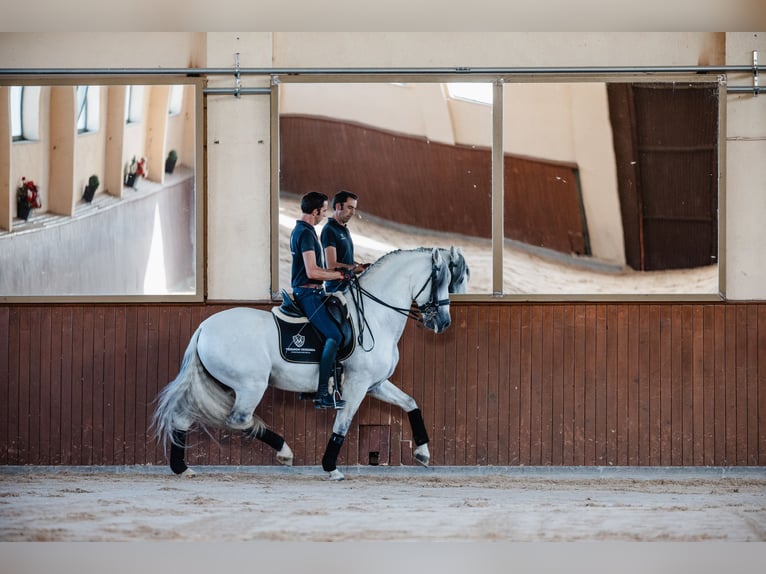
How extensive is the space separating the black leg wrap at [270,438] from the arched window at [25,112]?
8.67 feet

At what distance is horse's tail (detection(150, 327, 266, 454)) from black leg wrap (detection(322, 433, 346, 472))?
488mm

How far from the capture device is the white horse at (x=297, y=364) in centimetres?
702

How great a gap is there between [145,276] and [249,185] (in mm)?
987

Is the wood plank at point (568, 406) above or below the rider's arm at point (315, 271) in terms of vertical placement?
below

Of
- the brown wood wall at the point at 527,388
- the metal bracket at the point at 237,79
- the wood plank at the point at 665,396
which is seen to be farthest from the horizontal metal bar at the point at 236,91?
the wood plank at the point at 665,396

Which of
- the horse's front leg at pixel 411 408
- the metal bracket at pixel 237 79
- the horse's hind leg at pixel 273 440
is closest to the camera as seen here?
the horse's hind leg at pixel 273 440

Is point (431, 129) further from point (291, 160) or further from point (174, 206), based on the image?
point (174, 206)

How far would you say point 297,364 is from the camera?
711 cm

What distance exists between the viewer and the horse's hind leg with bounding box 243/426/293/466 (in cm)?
721

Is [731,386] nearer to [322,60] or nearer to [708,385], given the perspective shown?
[708,385]

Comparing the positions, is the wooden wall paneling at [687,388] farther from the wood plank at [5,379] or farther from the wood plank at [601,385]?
the wood plank at [5,379]

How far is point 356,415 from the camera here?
771 cm

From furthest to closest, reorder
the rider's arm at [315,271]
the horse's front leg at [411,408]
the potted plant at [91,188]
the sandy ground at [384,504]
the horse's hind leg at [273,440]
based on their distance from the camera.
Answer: the potted plant at [91,188] → the horse's front leg at [411,408] → the horse's hind leg at [273,440] → the rider's arm at [315,271] → the sandy ground at [384,504]

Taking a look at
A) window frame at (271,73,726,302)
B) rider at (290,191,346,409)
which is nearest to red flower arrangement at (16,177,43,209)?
window frame at (271,73,726,302)
